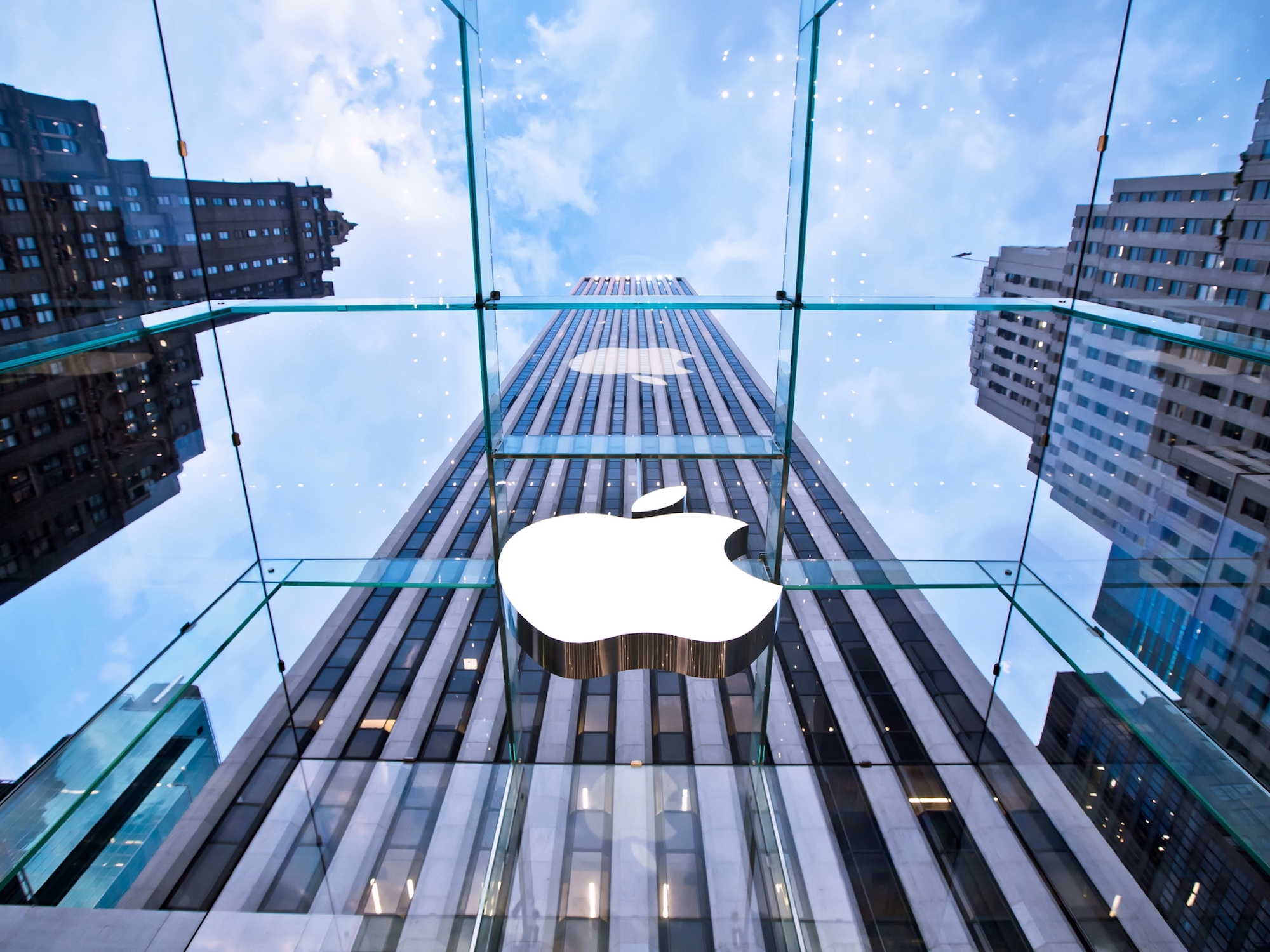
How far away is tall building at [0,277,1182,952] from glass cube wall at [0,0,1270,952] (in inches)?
3.5

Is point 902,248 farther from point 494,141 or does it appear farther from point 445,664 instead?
point 445,664

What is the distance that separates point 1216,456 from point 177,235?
23.5ft

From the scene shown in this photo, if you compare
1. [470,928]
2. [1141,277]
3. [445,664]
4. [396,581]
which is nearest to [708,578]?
[396,581]

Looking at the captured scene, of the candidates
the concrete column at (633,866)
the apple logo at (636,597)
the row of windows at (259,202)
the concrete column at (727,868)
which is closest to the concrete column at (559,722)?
the concrete column at (633,866)

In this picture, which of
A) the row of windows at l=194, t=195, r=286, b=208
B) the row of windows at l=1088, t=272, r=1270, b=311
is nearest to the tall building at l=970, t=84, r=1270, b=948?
the row of windows at l=1088, t=272, r=1270, b=311

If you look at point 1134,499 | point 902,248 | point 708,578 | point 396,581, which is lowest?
point 396,581

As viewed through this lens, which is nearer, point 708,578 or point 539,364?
point 708,578

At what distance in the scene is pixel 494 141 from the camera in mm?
3877

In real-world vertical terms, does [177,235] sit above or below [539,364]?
above

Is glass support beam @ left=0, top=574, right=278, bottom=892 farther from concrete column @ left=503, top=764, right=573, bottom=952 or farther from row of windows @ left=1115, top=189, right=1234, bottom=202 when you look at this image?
row of windows @ left=1115, top=189, right=1234, bottom=202

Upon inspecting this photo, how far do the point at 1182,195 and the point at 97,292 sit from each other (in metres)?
6.69

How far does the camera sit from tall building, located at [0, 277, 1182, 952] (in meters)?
5.05

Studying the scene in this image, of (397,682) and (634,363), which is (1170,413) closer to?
(634,363)

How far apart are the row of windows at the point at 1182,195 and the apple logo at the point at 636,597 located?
3.21m
